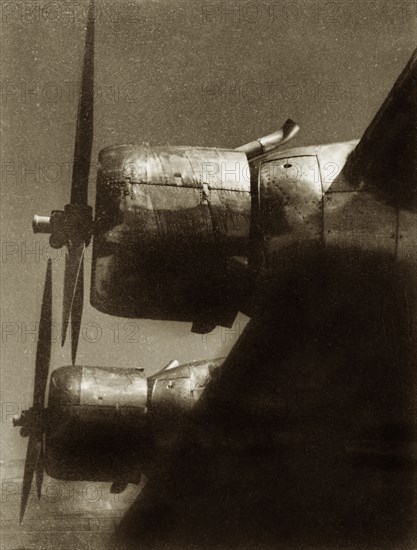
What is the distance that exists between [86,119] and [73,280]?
1.11 meters

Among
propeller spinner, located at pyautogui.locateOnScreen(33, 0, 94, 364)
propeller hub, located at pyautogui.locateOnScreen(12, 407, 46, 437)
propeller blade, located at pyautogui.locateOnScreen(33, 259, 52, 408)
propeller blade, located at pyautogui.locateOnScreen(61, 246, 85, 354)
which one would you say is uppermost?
propeller spinner, located at pyautogui.locateOnScreen(33, 0, 94, 364)

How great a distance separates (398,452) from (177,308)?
213 cm

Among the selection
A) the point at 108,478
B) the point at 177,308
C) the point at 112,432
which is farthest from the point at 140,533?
the point at 177,308

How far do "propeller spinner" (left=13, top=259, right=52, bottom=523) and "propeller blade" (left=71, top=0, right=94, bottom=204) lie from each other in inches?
54.3

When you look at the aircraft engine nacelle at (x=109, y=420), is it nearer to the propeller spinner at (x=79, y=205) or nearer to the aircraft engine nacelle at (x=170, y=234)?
the propeller spinner at (x=79, y=205)

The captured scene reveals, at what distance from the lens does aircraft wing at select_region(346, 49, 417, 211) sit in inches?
139

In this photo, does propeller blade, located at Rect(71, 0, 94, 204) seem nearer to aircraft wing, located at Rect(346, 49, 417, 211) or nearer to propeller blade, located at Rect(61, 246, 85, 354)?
propeller blade, located at Rect(61, 246, 85, 354)

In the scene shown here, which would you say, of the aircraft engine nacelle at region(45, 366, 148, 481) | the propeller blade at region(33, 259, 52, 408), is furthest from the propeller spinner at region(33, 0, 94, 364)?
the aircraft engine nacelle at region(45, 366, 148, 481)

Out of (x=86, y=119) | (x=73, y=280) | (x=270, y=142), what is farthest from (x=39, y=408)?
(x=270, y=142)

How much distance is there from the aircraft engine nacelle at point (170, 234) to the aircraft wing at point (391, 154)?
687mm

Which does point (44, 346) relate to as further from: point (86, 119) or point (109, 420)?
point (86, 119)

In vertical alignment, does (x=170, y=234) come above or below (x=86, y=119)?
below

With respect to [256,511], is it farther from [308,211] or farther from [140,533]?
[308,211]

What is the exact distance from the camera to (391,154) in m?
3.71
